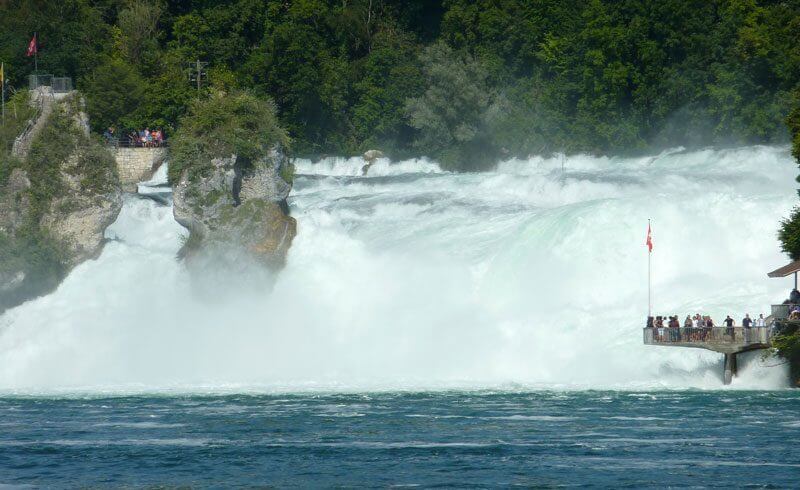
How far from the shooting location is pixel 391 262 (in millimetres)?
61062

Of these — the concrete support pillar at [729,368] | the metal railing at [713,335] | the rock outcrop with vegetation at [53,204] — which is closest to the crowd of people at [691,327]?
the metal railing at [713,335]

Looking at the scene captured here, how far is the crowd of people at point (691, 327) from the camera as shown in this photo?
48781mm

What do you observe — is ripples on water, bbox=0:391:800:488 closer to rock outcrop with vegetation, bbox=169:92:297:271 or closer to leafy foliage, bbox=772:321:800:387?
leafy foliage, bbox=772:321:800:387

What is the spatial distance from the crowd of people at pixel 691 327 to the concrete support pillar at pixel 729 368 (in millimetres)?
918

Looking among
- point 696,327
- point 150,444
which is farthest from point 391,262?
point 150,444

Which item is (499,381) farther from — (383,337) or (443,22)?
(443,22)

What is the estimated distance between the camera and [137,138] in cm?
8431

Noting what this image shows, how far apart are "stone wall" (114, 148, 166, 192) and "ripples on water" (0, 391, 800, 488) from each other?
30535 millimetres

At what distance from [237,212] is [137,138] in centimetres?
2124

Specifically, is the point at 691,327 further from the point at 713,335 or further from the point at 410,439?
the point at 410,439

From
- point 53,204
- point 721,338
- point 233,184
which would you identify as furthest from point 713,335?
point 53,204

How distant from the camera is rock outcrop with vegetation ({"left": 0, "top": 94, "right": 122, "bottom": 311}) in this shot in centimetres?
6494

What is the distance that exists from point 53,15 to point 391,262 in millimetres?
46841

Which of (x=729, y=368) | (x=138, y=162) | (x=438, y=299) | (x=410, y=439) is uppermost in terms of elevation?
(x=138, y=162)
